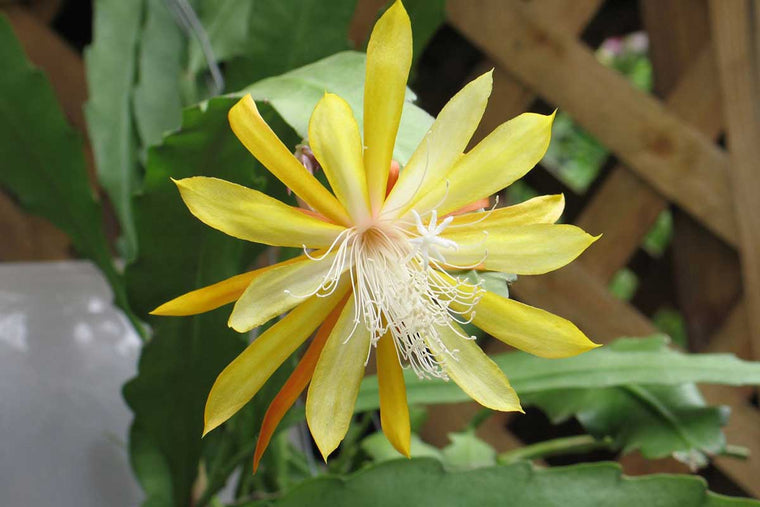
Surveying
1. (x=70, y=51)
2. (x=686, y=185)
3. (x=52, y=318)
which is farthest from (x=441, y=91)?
(x=52, y=318)

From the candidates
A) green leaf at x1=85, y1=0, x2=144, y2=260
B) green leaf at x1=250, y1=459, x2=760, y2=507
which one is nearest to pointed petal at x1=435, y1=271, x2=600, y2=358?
green leaf at x1=250, y1=459, x2=760, y2=507

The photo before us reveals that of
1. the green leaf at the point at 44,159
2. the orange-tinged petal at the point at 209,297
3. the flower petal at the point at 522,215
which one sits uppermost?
the flower petal at the point at 522,215

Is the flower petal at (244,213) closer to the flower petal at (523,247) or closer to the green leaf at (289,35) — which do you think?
the flower petal at (523,247)

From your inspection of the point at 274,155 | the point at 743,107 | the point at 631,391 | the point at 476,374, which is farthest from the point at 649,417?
the point at 743,107

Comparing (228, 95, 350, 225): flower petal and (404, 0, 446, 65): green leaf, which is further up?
(404, 0, 446, 65): green leaf

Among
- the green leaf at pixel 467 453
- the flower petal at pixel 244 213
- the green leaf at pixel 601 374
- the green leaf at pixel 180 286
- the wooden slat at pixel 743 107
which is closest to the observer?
the flower petal at pixel 244 213

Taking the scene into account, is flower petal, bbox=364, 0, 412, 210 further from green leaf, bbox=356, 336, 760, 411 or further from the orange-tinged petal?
green leaf, bbox=356, 336, 760, 411

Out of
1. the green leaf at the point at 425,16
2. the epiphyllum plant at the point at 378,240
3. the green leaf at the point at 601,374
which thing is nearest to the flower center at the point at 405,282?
the epiphyllum plant at the point at 378,240
